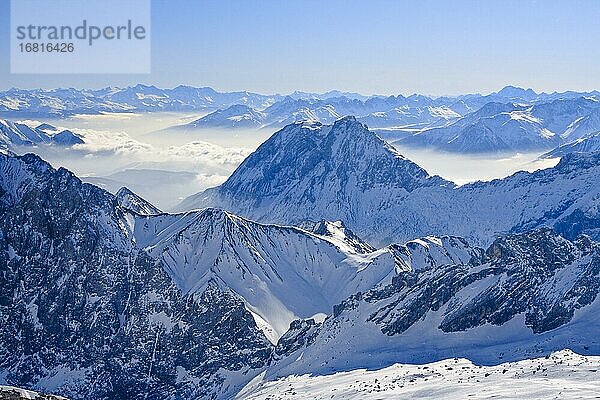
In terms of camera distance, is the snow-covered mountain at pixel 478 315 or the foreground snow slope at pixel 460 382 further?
the snow-covered mountain at pixel 478 315

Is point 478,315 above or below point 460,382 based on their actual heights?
below

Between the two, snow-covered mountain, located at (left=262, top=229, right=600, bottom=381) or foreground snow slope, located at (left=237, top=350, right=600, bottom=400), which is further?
snow-covered mountain, located at (left=262, top=229, right=600, bottom=381)

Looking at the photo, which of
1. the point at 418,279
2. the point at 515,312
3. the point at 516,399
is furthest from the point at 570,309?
the point at 516,399

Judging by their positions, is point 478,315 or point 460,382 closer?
point 460,382

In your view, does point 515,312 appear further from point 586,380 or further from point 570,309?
point 586,380
